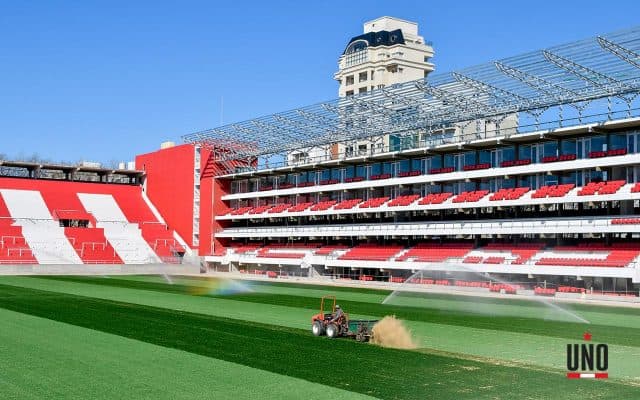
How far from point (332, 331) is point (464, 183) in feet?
157

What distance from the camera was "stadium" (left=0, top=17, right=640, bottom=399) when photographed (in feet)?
68.5

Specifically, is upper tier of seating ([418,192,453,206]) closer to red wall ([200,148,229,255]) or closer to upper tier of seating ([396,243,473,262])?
upper tier of seating ([396,243,473,262])

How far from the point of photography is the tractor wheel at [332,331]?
2669 centimetres

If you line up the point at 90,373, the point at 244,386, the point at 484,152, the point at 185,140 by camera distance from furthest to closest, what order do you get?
the point at 185,140, the point at 484,152, the point at 90,373, the point at 244,386

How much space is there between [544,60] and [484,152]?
17.3 meters

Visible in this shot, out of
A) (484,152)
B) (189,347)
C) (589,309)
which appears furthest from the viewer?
(484,152)

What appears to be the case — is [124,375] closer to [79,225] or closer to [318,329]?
[318,329]

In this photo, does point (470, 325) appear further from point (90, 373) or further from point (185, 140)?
point (185, 140)

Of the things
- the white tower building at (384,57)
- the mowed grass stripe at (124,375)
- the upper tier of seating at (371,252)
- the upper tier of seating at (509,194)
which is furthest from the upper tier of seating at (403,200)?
the white tower building at (384,57)

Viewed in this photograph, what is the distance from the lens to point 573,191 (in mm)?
60500

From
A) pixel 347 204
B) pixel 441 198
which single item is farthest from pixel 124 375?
pixel 347 204

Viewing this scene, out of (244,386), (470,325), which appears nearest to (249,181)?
(470,325)

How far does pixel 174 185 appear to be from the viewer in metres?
106

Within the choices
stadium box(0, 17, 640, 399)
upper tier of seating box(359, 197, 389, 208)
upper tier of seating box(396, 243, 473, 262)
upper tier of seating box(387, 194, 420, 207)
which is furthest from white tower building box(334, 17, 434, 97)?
upper tier of seating box(396, 243, 473, 262)
